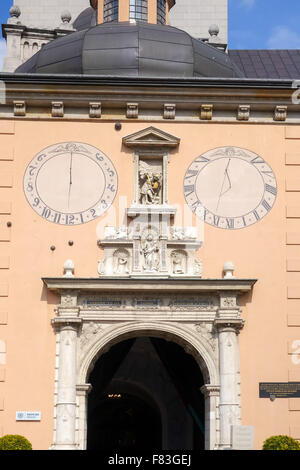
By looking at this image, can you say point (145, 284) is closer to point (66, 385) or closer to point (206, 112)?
point (66, 385)

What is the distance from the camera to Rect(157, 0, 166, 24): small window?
94.4ft

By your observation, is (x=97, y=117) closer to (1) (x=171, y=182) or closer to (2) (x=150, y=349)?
(1) (x=171, y=182)

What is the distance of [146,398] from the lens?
1134 inches

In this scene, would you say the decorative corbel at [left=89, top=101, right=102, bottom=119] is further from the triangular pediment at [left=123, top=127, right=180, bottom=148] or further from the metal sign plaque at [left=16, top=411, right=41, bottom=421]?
the metal sign plaque at [left=16, top=411, right=41, bottom=421]

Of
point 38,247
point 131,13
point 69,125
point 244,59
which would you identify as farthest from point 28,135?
point 244,59

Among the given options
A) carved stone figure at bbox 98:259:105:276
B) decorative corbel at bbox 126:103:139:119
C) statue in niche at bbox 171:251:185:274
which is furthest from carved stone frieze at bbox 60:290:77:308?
decorative corbel at bbox 126:103:139:119

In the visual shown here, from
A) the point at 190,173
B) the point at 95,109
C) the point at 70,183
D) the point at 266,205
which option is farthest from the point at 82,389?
the point at 95,109

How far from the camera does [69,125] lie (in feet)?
73.1

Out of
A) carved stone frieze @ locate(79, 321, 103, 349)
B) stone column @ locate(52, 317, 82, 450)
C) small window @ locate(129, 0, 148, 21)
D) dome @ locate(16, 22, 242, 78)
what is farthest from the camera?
small window @ locate(129, 0, 148, 21)

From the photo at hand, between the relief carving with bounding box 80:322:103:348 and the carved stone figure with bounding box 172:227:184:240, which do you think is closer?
the relief carving with bounding box 80:322:103:348

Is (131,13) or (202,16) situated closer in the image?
(131,13)

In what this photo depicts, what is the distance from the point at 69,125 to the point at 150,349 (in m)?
7.62

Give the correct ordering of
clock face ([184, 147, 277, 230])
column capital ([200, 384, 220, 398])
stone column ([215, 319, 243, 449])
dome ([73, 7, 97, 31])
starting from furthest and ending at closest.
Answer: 1. dome ([73, 7, 97, 31])
2. clock face ([184, 147, 277, 230])
3. column capital ([200, 384, 220, 398])
4. stone column ([215, 319, 243, 449])

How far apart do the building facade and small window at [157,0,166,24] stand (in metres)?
5.61
